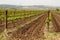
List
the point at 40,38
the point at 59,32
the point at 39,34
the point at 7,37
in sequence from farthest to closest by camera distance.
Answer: the point at 59,32, the point at 39,34, the point at 40,38, the point at 7,37

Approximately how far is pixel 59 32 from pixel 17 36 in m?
6.39

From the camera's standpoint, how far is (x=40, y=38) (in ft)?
50.9

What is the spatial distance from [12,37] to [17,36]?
428mm

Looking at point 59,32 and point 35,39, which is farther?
point 59,32

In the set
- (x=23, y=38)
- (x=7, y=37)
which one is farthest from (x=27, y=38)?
(x=7, y=37)

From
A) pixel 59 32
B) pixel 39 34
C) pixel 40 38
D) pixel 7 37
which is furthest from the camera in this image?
pixel 59 32

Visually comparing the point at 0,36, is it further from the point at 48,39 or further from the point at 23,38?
the point at 48,39

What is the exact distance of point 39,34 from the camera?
1675cm

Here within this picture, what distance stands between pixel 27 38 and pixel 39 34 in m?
2.46

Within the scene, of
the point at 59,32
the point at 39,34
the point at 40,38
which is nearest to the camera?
the point at 40,38

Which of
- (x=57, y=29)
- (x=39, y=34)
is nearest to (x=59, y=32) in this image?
(x=57, y=29)

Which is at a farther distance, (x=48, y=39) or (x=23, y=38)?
(x=48, y=39)

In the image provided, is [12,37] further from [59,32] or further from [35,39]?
[59,32]

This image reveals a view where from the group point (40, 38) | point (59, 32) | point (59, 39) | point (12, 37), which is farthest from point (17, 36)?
point (59, 32)
